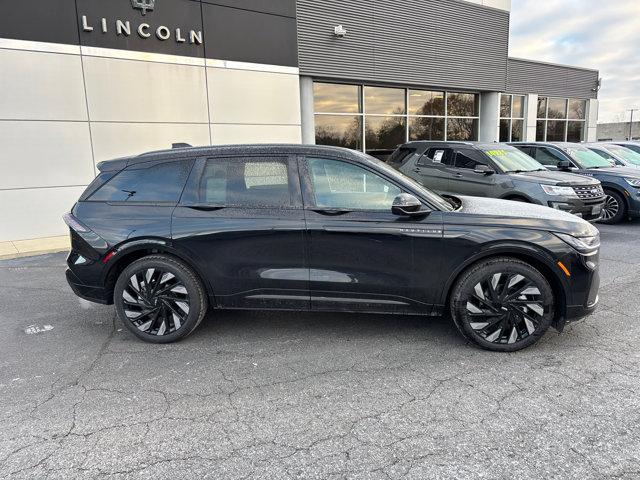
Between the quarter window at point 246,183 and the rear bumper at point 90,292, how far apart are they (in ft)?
4.22

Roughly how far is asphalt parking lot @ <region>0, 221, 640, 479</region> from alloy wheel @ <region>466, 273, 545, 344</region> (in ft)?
0.61

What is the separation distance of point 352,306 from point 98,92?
27.2ft

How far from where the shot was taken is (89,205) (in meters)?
4.30

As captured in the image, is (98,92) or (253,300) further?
(98,92)

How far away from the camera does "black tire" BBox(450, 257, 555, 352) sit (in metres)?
3.75

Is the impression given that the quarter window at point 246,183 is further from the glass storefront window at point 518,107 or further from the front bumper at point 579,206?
the glass storefront window at point 518,107

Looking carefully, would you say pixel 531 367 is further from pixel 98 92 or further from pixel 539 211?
pixel 98 92

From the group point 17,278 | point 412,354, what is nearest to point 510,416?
point 412,354

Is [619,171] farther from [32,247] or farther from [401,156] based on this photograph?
[32,247]

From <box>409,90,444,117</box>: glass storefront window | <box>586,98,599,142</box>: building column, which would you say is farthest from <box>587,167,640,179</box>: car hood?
<box>586,98,599,142</box>: building column

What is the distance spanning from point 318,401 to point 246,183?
78.8 inches

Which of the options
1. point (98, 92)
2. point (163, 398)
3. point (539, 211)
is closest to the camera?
point (163, 398)

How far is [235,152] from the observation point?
4203mm

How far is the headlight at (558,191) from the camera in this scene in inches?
309
